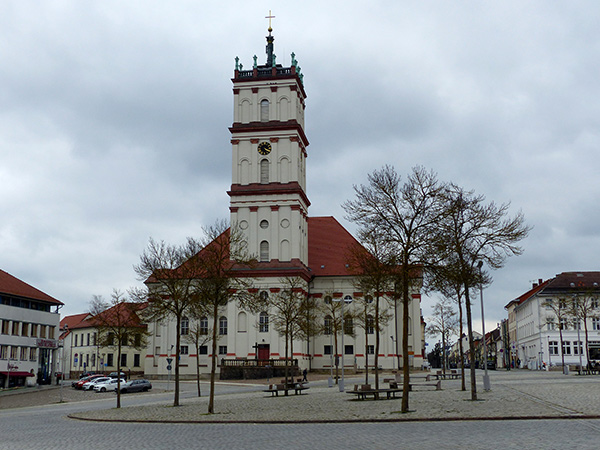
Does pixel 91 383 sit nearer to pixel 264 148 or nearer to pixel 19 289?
pixel 19 289

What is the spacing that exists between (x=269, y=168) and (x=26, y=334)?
33846 millimetres

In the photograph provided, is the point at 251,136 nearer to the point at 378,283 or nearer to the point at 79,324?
the point at 378,283

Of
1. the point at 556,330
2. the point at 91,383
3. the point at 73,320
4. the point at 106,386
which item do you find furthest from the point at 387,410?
the point at 73,320

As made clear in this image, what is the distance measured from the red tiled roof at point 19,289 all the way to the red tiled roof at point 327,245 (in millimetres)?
32217

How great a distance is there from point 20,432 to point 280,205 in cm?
5587

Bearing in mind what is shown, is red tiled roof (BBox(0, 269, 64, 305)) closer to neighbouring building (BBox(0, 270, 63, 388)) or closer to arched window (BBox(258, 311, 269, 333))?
neighbouring building (BBox(0, 270, 63, 388))

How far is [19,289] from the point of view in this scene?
3059 inches

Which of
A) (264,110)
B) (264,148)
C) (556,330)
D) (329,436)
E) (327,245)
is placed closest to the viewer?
(329,436)

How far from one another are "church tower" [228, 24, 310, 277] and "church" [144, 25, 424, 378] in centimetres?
11

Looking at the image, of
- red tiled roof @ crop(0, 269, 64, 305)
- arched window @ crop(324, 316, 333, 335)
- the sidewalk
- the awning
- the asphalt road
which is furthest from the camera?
red tiled roof @ crop(0, 269, 64, 305)

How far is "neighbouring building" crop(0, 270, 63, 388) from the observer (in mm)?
73188

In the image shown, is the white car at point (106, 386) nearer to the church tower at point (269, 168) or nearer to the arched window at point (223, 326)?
the arched window at point (223, 326)

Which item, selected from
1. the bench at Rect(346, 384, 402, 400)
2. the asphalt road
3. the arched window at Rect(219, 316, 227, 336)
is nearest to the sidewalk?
the bench at Rect(346, 384, 402, 400)

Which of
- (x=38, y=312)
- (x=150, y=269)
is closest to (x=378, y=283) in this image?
(x=150, y=269)
